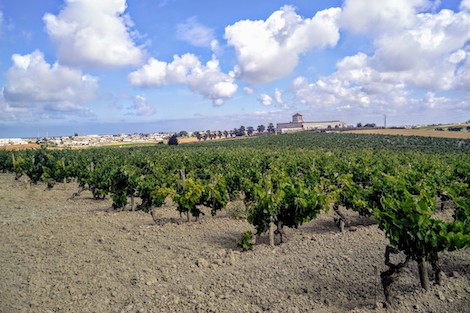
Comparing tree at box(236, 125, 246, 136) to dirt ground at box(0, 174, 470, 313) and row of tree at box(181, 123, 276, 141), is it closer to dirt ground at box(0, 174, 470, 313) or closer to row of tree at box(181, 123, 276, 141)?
row of tree at box(181, 123, 276, 141)

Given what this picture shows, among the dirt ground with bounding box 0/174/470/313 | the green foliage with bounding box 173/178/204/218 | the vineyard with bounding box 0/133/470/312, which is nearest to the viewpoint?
the vineyard with bounding box 0/133/470/312

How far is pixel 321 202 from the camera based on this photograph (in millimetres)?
9273

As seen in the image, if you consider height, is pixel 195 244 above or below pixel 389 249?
below

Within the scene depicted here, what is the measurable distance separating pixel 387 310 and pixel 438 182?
9793mm

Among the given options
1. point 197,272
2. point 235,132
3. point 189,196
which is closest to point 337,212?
point 189,196

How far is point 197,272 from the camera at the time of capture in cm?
735

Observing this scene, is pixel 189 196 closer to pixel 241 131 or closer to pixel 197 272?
pixel 197 272

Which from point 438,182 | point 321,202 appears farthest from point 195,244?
point 438,182

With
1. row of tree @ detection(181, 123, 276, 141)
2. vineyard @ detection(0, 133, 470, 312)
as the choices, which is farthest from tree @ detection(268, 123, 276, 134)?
vineyard @ detection(0, 133, 470, 312)

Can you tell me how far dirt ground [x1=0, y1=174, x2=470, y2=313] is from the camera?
18.9ft

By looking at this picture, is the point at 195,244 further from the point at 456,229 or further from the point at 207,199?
the point at 456,229

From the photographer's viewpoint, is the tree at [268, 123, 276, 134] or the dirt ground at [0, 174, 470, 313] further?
the tree at [268, 123, 276, 134]

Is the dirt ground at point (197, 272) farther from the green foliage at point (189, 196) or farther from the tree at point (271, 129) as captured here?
the tree at point (271, 129)

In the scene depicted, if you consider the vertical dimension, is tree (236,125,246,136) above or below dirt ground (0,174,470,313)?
above
